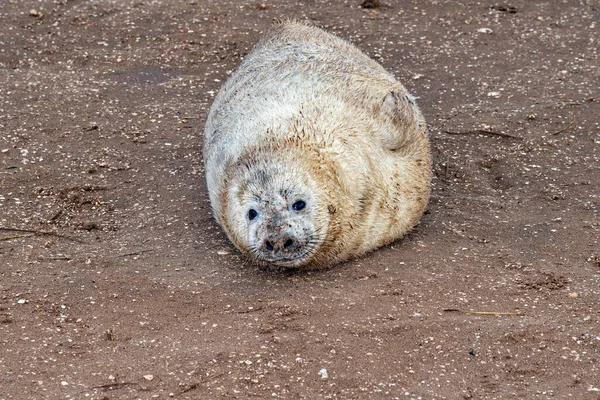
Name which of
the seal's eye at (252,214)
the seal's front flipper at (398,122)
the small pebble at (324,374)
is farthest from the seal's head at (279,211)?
the small pebble at (324,374)

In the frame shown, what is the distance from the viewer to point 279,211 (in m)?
5.13

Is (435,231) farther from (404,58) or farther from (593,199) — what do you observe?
(404,58)

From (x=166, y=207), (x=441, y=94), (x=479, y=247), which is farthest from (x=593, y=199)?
(x=166, y=207)

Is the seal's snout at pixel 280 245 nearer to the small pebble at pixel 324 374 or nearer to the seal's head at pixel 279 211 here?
the seal's head at pixel 279 211

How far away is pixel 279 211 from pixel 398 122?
1161 millimetres

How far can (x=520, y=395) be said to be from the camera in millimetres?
4164

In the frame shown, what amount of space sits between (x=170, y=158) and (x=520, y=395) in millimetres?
3688

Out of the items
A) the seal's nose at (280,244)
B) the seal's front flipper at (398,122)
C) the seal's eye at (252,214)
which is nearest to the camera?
the seal's nose at (280,244)

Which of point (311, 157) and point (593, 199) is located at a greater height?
point (311, 157)

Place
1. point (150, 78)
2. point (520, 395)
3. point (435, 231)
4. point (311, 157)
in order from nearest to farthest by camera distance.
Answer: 1. point (520, 395)
2. point (311, 157)
3. point (435, 231)
4. point (150, 78)

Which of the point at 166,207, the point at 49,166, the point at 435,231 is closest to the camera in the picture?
the point at 435,231

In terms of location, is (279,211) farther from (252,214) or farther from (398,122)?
(398,122)

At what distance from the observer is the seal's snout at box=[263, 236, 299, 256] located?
16.8 ft

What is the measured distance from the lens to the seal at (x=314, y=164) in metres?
5.20
